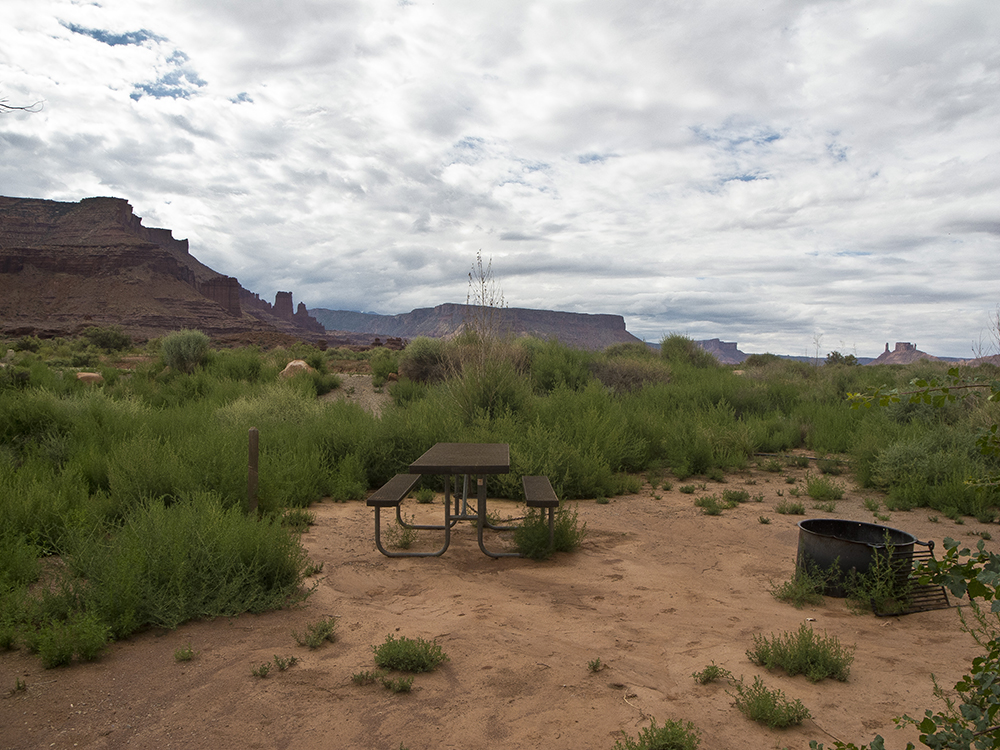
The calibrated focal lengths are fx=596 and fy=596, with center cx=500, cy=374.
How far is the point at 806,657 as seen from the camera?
10.7 feet

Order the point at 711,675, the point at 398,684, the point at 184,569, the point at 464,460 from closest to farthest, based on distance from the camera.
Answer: the point at 398,684, the point at 711,675, the point at 184,569, the point at 464,460

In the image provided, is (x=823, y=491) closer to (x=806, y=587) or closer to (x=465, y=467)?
(x=806, y=587)

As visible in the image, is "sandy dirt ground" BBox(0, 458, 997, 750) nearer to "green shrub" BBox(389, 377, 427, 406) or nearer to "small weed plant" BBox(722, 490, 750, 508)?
"small weed plant" BBox(722, 490, 750, 508)

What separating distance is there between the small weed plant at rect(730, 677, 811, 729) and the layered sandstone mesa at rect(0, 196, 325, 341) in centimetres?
5868

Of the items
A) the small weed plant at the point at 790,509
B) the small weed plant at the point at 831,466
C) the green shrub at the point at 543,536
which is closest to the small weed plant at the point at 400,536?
the green shrub at the point at 543,536

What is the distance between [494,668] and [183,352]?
18.7 meters

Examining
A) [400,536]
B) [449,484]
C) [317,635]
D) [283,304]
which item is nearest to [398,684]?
[317,635]

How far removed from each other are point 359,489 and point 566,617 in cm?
420

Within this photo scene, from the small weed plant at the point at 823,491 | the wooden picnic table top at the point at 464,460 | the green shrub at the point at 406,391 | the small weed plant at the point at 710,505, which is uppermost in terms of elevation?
the wooden picnic table top at the point at 464,460

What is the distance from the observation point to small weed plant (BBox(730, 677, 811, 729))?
2.74m

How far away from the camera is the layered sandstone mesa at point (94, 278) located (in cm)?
6906

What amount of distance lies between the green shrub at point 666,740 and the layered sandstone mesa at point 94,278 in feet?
193

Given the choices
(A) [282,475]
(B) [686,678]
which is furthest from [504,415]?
(B) [686,678]

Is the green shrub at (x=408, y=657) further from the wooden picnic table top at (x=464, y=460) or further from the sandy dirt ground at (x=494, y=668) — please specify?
the wooden picnic table top at (x=464, y=460)
